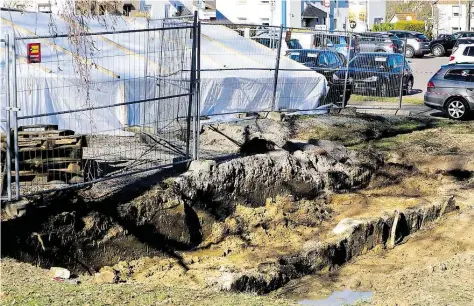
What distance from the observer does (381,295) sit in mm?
9039

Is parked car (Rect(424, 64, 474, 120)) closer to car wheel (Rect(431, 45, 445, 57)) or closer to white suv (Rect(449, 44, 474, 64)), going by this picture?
white suv (Rect(449, 44, 474, 64))

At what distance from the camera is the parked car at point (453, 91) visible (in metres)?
21.1

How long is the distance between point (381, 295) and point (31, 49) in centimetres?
530

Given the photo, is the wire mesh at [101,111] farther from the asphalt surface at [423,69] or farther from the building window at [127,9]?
the asphalt surface at [423,69]

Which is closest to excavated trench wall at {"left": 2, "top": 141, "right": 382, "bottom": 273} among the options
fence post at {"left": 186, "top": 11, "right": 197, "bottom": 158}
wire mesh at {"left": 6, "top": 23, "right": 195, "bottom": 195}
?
wire mesh at {"left": 6, "top": 23, "right": 195, "bottom": 195}

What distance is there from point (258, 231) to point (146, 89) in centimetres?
435

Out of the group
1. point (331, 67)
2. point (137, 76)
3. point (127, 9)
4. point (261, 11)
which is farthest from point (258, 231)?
point (261, 11)

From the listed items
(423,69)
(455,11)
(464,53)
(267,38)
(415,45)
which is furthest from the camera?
(455,11)

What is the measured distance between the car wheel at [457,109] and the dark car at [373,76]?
1.56 m

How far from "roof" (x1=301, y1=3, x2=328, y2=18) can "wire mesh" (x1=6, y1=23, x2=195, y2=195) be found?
3884 cm

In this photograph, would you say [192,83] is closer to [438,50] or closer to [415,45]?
[415,45]

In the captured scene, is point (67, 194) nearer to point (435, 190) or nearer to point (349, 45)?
point (435, 190)

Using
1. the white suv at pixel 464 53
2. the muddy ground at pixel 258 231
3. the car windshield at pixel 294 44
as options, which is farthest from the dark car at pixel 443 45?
the muddy ground at pixel 258 231

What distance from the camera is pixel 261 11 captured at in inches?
2132
